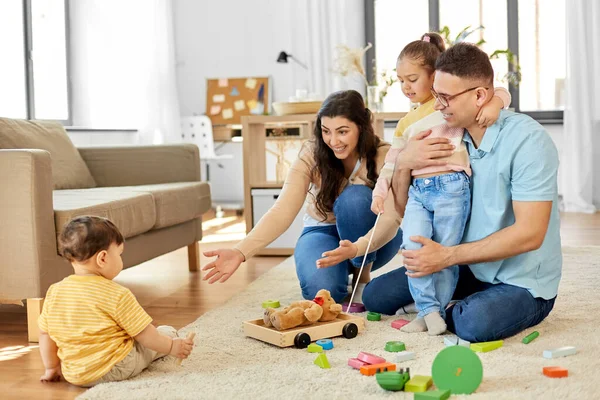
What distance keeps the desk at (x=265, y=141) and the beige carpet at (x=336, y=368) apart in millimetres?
1506

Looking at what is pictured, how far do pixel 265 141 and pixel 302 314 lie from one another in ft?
6.57

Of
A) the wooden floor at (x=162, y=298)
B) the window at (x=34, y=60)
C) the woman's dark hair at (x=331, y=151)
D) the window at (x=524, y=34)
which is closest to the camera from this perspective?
the wooden floor at (x=162, y=298)

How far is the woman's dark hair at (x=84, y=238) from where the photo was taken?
5.48 ft

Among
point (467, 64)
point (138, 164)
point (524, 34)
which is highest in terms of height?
point (524, 34)

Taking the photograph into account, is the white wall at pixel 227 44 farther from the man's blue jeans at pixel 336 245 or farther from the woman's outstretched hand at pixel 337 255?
the woman's outstretched hand at pixel 337 255

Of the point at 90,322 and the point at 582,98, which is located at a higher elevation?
the point at 582,98

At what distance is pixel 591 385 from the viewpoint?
1.59 metres

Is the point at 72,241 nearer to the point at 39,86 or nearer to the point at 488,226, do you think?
the point at 488,226

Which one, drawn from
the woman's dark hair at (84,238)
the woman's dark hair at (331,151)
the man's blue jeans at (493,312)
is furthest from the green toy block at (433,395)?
the woman's dark hair at (331,151)

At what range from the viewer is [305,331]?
202cm

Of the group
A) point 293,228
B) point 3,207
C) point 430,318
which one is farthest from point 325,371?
point 293,228

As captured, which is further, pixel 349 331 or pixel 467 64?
pixel 349 331

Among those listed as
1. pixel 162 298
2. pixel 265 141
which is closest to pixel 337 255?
pixel 162 298

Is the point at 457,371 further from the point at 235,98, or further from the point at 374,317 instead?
the point at 235,98
